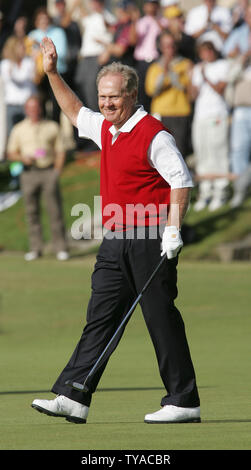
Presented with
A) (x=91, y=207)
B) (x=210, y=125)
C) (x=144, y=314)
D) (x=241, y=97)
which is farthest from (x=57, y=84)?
(x=91, y=207)

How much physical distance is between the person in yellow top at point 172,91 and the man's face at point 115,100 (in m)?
10.1

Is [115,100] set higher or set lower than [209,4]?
lower

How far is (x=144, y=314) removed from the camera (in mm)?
6762

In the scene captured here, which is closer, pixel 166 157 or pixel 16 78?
pixel 166 157

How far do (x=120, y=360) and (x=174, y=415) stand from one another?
408 centimetres

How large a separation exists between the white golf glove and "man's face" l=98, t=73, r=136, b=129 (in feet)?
2.28

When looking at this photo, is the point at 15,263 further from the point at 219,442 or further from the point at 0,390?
the point at 219,442

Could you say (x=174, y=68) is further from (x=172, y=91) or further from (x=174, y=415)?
(x=174, y=415)

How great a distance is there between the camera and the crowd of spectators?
1706 cm

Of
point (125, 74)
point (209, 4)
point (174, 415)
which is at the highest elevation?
point (209, 4)

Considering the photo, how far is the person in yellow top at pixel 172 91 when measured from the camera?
664 inches

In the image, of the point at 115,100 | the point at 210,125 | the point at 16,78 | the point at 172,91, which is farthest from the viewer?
the point at 16,78

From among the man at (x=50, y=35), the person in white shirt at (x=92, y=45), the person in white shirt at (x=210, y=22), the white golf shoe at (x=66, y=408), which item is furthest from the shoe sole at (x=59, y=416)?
the man at (x=50, y=35)

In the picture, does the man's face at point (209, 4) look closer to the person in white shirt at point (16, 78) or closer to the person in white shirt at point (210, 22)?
the person in white shirt at point (210, 22)
